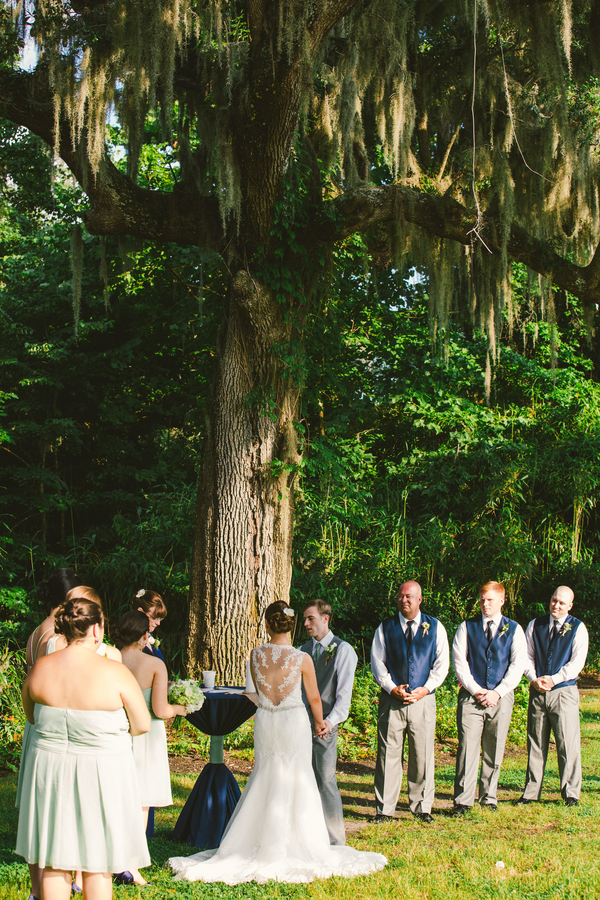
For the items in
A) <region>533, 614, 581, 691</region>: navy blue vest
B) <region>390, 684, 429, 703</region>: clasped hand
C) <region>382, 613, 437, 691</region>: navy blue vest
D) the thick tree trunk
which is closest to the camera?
<region>390, 684, 429, 703</region>: clasped hand

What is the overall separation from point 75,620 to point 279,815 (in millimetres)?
1905

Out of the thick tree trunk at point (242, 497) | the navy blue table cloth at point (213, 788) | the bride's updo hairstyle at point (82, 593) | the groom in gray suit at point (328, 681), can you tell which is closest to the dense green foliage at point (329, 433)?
the thick tree trunk at point (242, 497)

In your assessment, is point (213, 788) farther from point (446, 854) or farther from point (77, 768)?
point (77, 768)

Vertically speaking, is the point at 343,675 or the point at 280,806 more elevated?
the point at 343,675

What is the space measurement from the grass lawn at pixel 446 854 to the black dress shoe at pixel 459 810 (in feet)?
0.21

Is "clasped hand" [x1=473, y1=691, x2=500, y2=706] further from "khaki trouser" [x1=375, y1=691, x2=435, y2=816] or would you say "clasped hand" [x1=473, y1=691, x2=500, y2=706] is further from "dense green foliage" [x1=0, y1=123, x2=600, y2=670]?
"dense green foliage" [x1=0, y1=123, x2=600, y2=670]

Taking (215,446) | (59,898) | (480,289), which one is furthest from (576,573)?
(59,898)

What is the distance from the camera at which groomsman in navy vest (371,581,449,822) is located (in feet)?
18.0

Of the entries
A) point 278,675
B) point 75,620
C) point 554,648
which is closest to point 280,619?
point 278,675

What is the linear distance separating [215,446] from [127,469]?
4.65 metres

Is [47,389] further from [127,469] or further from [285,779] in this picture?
[285,779]

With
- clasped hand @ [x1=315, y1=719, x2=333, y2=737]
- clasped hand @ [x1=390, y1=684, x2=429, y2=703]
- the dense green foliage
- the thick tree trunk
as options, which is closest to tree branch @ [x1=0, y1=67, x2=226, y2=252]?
the thick tree trunk

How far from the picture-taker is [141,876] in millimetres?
4105

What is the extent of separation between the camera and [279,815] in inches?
171
